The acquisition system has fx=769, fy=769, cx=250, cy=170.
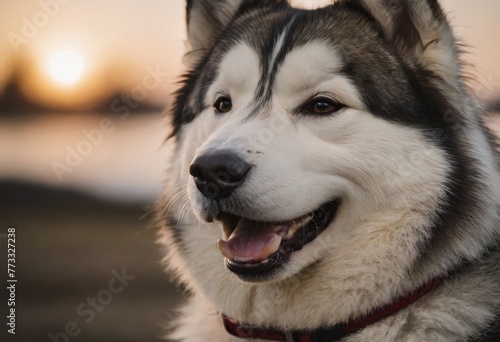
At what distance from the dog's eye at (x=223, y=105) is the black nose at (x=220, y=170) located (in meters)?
0.71

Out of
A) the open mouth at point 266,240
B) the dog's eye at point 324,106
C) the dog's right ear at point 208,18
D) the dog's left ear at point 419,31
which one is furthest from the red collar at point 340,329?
the dog's right ear at point 208,18

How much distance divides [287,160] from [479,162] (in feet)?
2.99

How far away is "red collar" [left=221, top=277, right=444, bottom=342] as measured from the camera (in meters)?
3.42

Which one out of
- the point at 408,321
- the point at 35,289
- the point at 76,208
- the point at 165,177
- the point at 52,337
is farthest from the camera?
the point at 76,208

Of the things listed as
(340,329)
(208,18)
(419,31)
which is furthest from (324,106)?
(208,18)

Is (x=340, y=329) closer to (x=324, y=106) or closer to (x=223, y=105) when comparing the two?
(x=324, y=106)

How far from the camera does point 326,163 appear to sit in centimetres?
347

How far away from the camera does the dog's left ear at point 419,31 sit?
3.60 meters

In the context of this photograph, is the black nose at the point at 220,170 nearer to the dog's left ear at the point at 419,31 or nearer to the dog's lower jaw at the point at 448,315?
the dog's lower jaw at the point at 448,315

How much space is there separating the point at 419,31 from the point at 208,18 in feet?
4.59

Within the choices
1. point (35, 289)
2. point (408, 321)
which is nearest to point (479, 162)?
point (408, 321)

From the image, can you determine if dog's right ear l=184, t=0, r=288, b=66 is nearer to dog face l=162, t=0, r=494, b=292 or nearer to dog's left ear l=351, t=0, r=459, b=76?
dog face l=162, t=0, r=494, b=292

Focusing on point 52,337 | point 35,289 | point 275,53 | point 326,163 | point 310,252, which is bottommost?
point 35,289

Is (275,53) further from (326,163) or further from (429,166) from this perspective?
(429,166)
